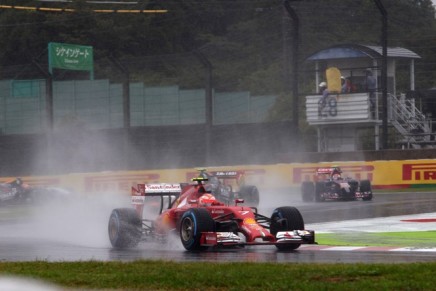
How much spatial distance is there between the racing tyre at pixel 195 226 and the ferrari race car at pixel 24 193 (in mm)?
21376

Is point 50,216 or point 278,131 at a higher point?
point 278,131

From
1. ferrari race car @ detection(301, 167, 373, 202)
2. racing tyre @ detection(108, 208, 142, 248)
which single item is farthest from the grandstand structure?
racing tyre @ detection(108, 208, 142, 248)

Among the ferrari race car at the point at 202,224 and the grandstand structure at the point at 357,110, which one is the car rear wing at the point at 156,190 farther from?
the grandstand structure at the point at 357,110

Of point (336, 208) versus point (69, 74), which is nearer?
point (336, 208)

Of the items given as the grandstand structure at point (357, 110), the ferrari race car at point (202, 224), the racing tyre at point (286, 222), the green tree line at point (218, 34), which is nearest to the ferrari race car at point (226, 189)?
the ferrari race car at point (202, 224)

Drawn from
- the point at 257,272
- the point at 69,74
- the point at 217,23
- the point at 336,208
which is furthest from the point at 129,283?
the point at 217,23

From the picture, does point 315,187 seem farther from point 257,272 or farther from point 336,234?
point 257,272

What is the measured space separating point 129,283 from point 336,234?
899cm

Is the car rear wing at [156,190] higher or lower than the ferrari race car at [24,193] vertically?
higher

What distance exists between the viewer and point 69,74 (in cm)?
5881


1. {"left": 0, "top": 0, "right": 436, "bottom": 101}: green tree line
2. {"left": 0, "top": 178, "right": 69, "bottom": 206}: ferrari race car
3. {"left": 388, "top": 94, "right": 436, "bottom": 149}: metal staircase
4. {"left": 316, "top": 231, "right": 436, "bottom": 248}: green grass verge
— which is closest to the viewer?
{"left": 316, "top": 231, "right": 436, "bottom": 248}: green grass verge

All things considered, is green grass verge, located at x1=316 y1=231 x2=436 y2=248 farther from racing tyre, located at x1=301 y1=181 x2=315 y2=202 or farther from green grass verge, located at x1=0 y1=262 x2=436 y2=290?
racing tyre, located at x1=301 y1=181 x2=315 y2=202

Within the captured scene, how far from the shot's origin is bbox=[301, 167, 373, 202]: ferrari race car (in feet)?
103

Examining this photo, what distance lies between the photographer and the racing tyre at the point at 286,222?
1591 centimetres
